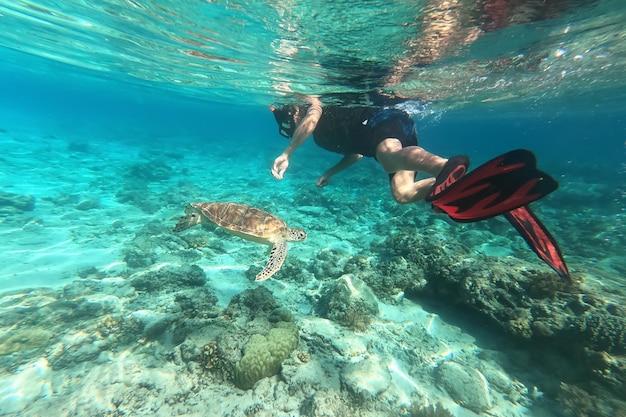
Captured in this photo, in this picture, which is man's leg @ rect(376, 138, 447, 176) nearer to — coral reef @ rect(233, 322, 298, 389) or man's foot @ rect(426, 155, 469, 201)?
man's foot @ rect(426, 155, 469, 201)

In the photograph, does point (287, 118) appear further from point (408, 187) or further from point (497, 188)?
point (497, 188)

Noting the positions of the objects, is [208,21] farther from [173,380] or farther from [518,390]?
[518,390]

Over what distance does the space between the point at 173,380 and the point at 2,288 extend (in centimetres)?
541

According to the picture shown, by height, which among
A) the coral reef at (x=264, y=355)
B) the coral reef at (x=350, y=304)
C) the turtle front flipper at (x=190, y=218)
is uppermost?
the turtle front flipper at (x=190, y=218)

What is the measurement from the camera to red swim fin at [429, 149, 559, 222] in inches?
97.6

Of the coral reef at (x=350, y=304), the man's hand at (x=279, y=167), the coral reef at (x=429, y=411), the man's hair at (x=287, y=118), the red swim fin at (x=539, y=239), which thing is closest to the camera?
the red swim fin at (x=539, y=239)

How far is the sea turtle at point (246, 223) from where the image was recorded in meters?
5.40

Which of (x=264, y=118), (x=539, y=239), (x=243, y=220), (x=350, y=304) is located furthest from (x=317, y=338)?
(x=264, y=118)

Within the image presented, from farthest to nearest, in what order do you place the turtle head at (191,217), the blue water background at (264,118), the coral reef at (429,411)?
the blue water background at (264,118), the turtle head at (191,217), the coral reef at (429,411)

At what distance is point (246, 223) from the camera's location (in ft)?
18.0

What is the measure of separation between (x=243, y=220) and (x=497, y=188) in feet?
14.2

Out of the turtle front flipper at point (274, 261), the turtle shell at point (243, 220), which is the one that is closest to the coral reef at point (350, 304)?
the turtle front flipper at point (274, 261)

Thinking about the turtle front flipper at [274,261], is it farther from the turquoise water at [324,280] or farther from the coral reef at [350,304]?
the coral reef at [350,304]

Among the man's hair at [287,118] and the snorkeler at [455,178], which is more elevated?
the man's hair at [287,118]
